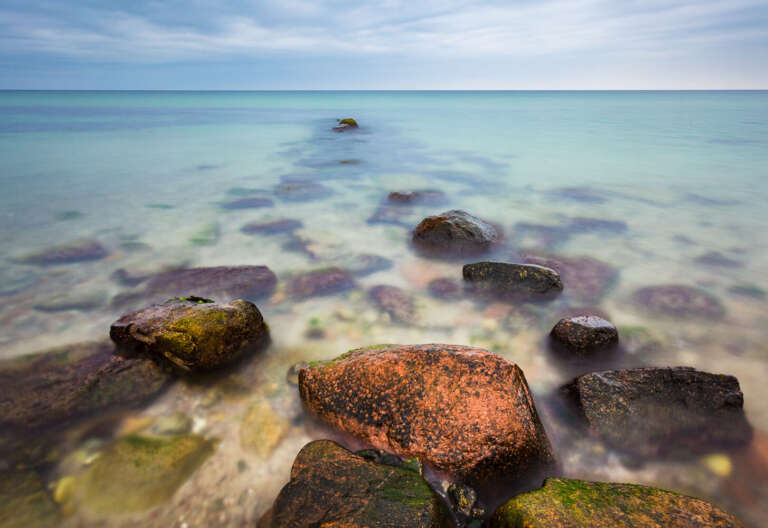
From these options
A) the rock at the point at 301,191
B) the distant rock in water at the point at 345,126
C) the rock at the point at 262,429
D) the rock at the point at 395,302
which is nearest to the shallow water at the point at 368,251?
the rock at the point at 262,429

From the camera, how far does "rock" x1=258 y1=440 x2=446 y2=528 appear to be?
1837 millimetres

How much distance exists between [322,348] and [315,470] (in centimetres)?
162

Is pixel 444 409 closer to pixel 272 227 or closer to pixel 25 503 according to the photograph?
pixel 25 503

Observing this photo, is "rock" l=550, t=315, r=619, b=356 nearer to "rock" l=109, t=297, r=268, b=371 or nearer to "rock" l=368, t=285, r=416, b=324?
"rock" l=368, t=285, r=416, b=324

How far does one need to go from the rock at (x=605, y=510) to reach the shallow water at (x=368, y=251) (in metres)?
0.58

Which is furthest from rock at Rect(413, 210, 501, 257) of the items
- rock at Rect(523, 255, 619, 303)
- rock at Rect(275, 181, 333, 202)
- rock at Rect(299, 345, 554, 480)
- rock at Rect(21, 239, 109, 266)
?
rock at Rect(21, 239, 109, 266)

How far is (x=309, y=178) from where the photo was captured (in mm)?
11266

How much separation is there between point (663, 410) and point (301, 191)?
854 centimetres

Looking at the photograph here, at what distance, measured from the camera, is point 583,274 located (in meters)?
5.30

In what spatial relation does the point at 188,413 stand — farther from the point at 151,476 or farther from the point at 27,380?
the point at 27,380

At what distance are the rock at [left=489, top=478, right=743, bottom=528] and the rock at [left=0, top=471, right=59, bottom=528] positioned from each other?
2546 mm

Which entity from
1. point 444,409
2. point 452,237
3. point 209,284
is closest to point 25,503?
point 444,409

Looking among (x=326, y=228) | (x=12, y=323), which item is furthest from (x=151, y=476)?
(x=326, y=228)


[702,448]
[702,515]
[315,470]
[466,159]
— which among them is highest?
[702,515]
